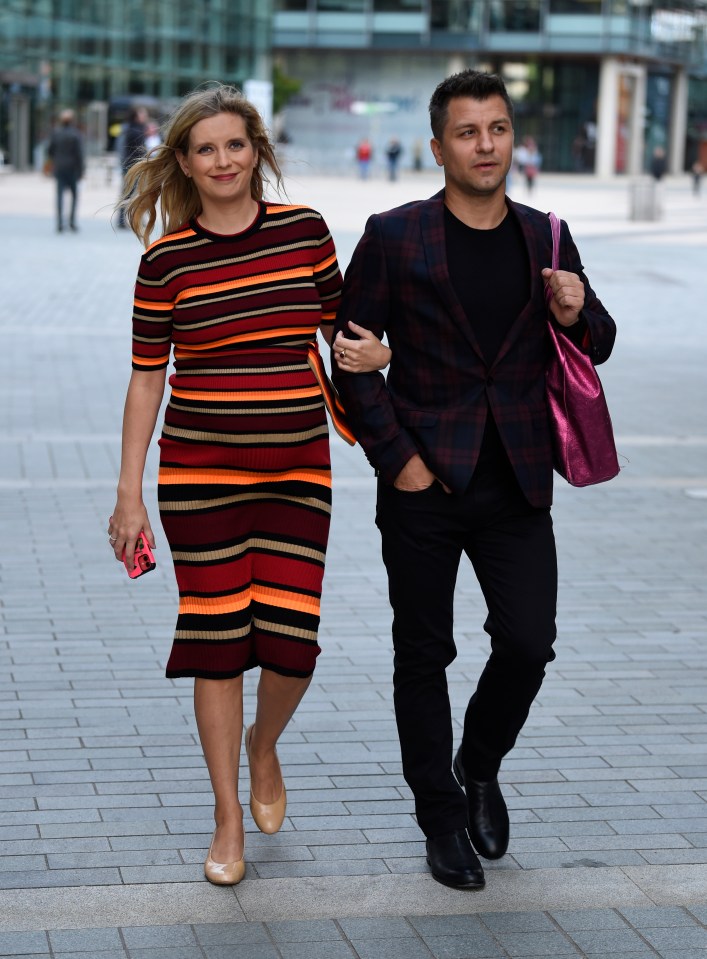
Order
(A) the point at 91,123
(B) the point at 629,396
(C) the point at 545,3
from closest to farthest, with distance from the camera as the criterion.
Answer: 1. (B) the point at 629,396
2. (A) the point at 91,123
3. (C) the point at 545,3

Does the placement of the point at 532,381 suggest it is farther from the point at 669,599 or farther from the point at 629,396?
the point at 629,396

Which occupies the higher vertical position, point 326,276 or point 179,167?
point 179,167

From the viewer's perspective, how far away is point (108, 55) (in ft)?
183

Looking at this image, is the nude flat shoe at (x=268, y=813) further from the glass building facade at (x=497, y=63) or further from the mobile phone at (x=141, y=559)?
the glass building facade at (x=497, y=63)

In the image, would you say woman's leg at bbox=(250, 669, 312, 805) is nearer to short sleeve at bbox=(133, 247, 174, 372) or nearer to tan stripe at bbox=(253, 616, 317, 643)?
tan stripe at bbox=(253, 616, 317, 643)

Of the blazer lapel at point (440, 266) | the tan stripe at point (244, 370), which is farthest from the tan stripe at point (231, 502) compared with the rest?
the blazer lapel at point (440, 266)

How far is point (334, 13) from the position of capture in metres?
70.8

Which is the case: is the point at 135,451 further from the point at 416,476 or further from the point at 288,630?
the point at 416,476

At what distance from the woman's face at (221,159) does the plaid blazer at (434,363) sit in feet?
1.03

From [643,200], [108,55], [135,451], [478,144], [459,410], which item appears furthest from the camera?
[108,55]

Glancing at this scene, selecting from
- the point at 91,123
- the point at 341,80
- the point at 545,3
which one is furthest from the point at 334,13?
the point at 91,123

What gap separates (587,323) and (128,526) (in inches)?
46.3

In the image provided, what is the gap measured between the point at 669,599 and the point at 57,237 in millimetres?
18946

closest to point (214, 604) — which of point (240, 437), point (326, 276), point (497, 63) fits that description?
point (240, 437)
